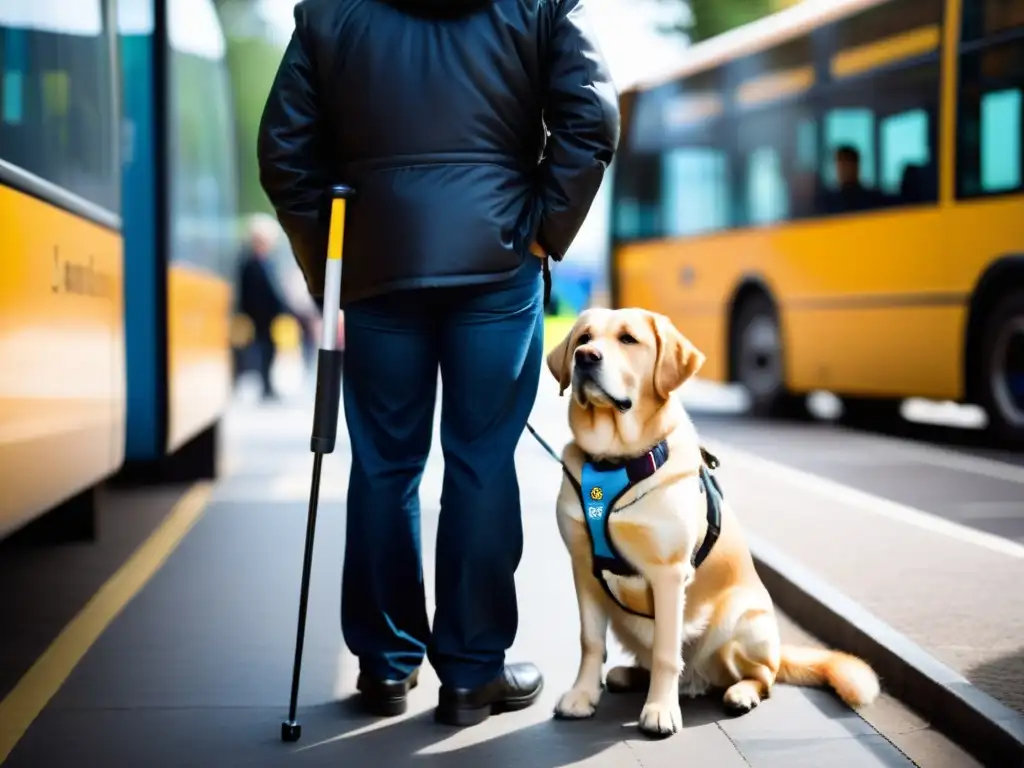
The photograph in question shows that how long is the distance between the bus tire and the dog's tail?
432 inches

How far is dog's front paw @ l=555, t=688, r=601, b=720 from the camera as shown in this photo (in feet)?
15.4

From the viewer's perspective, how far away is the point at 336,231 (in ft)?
14.9

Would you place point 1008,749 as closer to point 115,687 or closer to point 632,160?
point 115,687

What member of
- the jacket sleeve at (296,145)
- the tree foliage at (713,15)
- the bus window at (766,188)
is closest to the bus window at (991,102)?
the bus window at (766,188)

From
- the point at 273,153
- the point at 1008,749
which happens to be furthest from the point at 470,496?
the point at 1008,749

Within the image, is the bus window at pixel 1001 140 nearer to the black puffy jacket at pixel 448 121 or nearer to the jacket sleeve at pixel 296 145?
the black puffy jacket at pixel 448 121

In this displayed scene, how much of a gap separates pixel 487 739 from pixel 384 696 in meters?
0.37

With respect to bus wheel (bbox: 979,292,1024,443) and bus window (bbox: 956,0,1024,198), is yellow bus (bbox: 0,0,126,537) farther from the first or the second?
bus window (bbox: 956,0,1024,198)

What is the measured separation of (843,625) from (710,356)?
11861 millimetres

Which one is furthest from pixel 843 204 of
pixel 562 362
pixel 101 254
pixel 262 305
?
pixel 562 362

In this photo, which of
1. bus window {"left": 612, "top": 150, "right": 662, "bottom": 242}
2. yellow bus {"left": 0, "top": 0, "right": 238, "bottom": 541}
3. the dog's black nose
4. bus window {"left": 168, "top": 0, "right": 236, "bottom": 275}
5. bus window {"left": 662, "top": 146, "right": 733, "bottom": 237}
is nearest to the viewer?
the dog's black nose

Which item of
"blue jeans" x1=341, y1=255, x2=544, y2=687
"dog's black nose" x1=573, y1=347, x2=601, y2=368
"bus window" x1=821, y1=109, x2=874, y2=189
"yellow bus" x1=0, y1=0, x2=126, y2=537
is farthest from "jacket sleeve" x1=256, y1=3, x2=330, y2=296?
"bus window" x1=821, y1=109, x2=874, y2=189

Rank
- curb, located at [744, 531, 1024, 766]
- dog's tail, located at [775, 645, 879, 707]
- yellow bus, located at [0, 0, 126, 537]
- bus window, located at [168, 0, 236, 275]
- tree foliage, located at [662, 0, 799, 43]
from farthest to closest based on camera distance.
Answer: tree foliage, located at [662, 0, 799, 43], bus window, located at [168, 0, 236, 275], yellow bus, located at [0, 0, 126, 537], dog's tail, located at [775, 645, 879, 707], curb, located at [744, 531, 1024, 766]

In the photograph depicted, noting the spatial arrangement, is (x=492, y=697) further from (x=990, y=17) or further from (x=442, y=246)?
(x=990, y=17)
